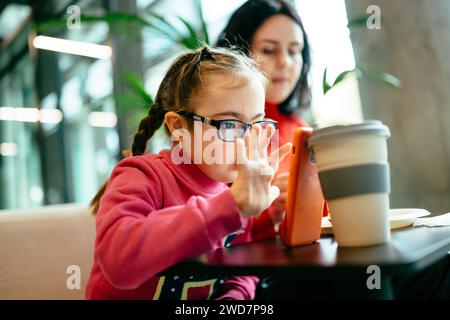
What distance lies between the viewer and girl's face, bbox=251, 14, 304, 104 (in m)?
1.75

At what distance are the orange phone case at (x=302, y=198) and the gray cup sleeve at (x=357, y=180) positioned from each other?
0.08m

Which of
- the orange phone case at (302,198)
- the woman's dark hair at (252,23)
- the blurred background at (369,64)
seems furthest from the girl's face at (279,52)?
the orange phone case at (302,198)

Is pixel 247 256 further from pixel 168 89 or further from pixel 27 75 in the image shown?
pixel 27 75

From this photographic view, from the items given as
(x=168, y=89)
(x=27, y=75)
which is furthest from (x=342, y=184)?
(x=27, y=75)

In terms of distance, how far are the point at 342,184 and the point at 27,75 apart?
19.5 feet

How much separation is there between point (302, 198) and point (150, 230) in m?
0.29

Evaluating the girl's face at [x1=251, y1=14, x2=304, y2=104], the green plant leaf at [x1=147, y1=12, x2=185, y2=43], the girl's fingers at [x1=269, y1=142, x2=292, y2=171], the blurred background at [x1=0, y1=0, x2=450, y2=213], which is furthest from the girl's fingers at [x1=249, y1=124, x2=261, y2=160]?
the green plant leaf at [x1=147, y1=12, x2=185, y2=43]

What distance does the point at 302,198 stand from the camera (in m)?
0.80

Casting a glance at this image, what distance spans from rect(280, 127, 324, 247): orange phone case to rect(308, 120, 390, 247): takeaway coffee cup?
48mm

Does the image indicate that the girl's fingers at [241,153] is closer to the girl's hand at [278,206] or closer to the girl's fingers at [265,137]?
the girl's fingers at [265,137]

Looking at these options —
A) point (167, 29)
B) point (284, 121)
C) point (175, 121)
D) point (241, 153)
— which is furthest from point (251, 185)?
point (167, 29)

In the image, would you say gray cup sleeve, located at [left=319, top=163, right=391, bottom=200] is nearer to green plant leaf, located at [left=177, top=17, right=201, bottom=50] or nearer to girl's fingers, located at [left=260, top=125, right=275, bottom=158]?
girl's fingers, located at [left=260, top=125, right=275, bottom=158]

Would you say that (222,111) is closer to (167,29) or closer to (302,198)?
(302,198)
